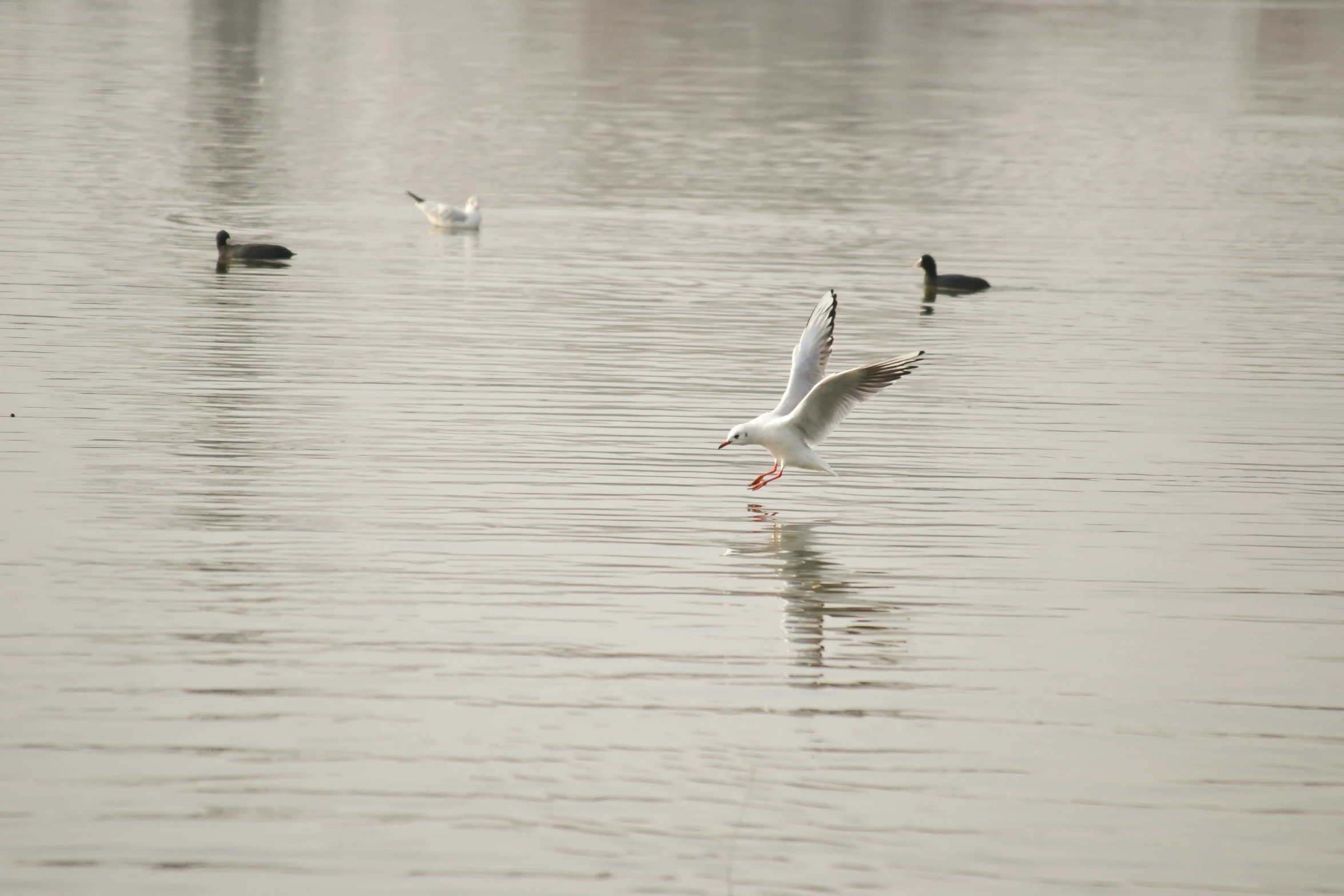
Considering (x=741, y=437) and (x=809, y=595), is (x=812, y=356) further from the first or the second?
(x=809, y=595)

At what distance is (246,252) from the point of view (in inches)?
914

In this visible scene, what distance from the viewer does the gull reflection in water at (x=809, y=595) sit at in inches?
396

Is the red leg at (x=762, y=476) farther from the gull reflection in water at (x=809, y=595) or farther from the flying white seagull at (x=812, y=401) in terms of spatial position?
the gull reflection in water at (x=809, y=595)

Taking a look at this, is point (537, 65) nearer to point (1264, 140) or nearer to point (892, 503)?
point (1264, 140)

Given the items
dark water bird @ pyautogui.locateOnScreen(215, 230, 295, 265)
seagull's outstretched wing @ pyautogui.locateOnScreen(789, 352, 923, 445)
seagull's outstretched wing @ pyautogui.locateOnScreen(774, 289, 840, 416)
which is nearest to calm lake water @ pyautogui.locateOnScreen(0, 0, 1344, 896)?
dark water bird @ pyautogui.locateOnScreen(215, 230, 295, 265)

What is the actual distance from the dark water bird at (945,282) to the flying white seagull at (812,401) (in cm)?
A: 1040

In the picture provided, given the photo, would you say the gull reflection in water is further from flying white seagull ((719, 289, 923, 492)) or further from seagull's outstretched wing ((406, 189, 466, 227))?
seagull's outstretched wing ((406, 189, 466, 227))

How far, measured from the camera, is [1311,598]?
1130 centimetres

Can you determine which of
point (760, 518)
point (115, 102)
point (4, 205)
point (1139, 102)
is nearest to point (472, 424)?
point (760, 518)

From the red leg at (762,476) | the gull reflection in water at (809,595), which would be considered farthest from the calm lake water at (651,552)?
the red leg at (762,476)

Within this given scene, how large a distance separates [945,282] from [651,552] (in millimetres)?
12631

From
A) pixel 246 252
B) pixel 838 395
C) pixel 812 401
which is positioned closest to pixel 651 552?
pixel 812 401

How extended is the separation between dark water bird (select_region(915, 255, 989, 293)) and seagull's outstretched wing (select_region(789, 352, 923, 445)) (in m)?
10.7

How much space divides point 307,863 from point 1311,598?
6592mm
